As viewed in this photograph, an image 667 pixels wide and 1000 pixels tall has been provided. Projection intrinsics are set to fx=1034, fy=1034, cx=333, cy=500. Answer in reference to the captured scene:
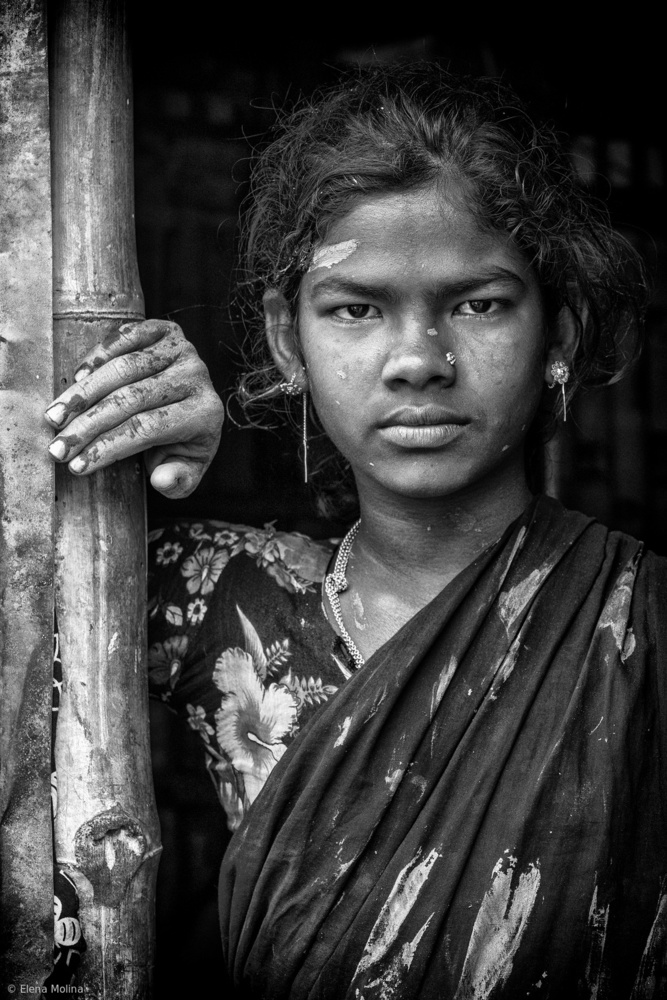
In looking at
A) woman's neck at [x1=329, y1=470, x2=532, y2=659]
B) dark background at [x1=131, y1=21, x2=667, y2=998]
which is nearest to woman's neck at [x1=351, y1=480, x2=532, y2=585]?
woman's neck at [x1=329, y1=470, x2=532, y2=659]

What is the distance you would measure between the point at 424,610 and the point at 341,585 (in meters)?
0.28

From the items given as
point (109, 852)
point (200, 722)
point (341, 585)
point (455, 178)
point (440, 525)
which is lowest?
point (109, 852)

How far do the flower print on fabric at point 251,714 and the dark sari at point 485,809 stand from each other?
175 mm

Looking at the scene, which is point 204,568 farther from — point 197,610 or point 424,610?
point 424,610

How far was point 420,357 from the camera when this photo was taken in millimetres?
1610

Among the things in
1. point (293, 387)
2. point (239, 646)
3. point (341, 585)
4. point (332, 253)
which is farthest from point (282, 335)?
point (239, 646)

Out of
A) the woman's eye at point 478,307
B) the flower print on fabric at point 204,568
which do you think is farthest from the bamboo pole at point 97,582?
the woman's eye at point 478,307

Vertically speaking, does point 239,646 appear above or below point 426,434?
below

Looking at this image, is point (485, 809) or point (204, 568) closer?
point (485, 809)

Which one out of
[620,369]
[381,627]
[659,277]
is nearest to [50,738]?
[381,627]

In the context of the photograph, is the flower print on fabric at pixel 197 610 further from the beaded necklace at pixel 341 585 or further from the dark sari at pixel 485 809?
the dark sari at pixel 485 809

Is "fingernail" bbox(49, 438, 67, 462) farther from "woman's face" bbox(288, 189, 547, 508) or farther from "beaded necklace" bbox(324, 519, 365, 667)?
"beaded necklace" bbox(324, 519, 365, 667)

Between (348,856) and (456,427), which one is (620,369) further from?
(348,856)

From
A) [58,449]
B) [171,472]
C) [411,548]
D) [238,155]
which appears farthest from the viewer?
[238,155]
